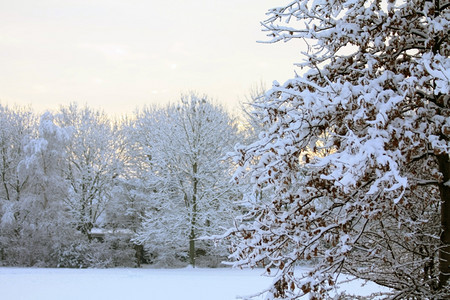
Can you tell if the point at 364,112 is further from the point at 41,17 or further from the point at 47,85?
the point at 47,85

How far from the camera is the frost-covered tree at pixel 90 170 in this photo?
25.9 meters

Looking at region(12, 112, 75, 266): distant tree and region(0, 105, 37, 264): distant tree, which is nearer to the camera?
region(12, 112, 75, 266): distant tree

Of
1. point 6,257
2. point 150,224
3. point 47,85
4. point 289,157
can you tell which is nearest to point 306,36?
point 289,157

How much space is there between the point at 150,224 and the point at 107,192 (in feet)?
25.0

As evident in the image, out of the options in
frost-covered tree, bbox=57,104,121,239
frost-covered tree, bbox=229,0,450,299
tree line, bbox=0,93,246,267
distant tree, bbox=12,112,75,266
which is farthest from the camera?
frost-covered tree, bbox=57,104,121,239

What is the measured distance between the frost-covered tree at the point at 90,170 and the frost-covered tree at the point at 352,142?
23107 millimetres

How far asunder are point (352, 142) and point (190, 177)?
1824cm

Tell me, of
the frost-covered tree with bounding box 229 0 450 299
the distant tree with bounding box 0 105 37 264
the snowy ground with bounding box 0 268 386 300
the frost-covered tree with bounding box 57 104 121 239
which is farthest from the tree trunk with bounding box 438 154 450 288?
the frost-covered tree with bounding box 57 104 121 239

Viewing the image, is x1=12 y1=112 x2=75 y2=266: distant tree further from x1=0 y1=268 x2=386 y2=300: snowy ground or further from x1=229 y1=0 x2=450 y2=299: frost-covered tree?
x1=229 y1=0 x2=450 y2=299: frost-covered tree

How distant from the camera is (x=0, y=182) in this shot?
25.2 metres

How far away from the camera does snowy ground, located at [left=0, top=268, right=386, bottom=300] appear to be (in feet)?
38.7

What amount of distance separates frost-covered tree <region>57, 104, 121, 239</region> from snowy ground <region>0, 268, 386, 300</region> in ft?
34.2

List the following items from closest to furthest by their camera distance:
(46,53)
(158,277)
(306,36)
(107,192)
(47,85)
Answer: (306,36), (158,277), (46,53), (47,85), (107,192)

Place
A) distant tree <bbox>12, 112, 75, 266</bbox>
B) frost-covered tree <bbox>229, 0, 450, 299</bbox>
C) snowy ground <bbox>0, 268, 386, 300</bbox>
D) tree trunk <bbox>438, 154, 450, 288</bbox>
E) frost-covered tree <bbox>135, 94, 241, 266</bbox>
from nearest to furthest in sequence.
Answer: frost-covered tree <bbox>229, 0, 450, 299</bbox> < tree trunk <bbox>438, 154, 450, 288</bbox> < snowy ground <bbox>0, 268, 386, 300</bbox> < frost-covered tree <bbox>135, 94, 241, 266</bbox> < distant tree <bbox>12, 112, 75, 266</bbox>
